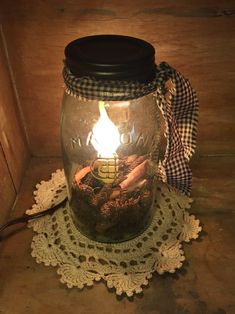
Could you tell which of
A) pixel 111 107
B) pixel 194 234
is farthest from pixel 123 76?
pixel 194 234

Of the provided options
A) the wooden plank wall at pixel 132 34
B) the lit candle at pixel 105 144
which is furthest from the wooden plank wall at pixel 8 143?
the lit candle at pixel 105 144

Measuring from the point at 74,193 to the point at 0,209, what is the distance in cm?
13

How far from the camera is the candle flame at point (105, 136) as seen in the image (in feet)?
1.59

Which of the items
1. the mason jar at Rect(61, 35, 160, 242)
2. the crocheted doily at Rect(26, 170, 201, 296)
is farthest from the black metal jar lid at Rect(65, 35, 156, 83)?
the crocheted doily at Rect(26, 170, 201, 296)

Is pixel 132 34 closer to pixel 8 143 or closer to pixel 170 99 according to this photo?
pixel 170 99

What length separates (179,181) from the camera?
52cm

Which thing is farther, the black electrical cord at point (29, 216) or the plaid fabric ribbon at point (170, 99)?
the black electrical cord at point (29, 216)

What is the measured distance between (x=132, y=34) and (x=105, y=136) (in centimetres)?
20

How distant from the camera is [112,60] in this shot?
398mm

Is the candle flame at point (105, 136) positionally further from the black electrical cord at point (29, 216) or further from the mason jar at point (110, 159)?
the black electrical cord at point (29, 216)

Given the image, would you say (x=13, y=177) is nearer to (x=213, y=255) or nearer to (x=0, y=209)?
(x=0, y=209)

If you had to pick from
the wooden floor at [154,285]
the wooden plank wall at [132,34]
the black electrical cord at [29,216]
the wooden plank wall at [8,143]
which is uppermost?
the wooden plank wall at [132,34]

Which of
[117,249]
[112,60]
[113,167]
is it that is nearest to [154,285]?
[117,249]

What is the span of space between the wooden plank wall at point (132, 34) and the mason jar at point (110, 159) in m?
0.10
